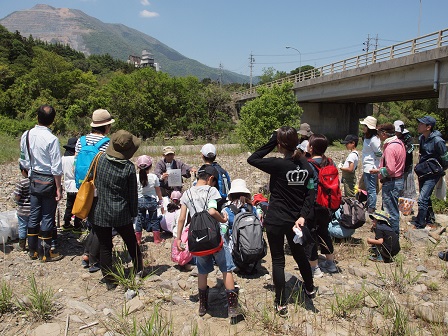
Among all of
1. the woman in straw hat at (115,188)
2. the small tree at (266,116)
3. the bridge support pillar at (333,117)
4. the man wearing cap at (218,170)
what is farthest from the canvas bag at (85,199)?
the bridge support pillar at (333,117)

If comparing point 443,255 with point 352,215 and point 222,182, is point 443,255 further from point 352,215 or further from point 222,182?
point 222,182

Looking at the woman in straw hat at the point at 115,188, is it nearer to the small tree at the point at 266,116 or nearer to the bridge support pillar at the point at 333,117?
the small tree at the point at 266,116

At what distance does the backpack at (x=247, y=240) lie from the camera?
3814mm

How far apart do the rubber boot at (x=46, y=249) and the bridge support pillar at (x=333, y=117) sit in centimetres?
2935

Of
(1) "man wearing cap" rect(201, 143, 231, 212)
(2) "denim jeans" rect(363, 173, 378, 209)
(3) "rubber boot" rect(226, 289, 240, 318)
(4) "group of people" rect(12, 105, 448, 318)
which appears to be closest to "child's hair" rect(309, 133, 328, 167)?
(4) "group of people" rect(12, 105, 448, 318)

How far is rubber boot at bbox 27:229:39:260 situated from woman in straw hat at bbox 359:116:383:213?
5.14 metres

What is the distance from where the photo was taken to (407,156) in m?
5.31

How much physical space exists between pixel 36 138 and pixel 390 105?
42.3 m

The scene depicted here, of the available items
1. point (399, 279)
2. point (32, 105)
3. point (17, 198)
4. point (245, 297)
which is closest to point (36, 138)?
point (17, 198)

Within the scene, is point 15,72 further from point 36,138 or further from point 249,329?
point 249,329

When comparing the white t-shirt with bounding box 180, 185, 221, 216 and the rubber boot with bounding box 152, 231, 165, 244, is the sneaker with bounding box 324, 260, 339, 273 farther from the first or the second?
the rubber boot with bounding box 152, 231, 165, 244

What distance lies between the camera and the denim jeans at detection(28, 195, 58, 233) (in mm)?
4199

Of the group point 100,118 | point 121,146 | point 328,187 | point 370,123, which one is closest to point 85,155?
point 100,118

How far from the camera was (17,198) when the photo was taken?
444 cm
